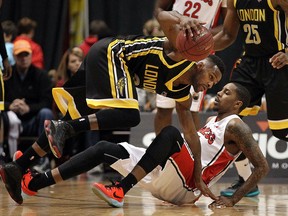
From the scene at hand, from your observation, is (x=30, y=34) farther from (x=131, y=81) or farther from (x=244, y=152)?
(x=244, y=152)

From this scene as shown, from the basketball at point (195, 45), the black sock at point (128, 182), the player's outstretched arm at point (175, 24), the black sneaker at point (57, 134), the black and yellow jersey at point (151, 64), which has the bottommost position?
the black sock at point (128, 182)

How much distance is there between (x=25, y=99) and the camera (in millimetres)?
9945

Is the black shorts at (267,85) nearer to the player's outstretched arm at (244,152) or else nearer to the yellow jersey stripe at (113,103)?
the player's outstretched arm at (244,152)

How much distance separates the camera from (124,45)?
6.28 metres

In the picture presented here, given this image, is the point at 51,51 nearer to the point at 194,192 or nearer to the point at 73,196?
the point at 73,196

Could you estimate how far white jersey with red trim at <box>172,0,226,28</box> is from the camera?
815cm

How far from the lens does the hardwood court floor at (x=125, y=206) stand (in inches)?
220

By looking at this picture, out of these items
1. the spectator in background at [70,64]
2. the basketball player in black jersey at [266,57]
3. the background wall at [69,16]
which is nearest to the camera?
the basketball player in black jersey at [266,57]

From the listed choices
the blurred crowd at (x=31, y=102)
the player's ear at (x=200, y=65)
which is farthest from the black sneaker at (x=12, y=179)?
the blurred crowd at (x=31, y=102)

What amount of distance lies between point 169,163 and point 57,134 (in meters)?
0.86

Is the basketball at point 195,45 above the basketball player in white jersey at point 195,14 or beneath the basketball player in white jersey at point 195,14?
above

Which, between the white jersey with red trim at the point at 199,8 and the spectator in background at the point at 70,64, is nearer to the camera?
the white jersey with red trim at the point at 199,8

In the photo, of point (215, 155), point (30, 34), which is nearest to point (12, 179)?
point (215, 155)

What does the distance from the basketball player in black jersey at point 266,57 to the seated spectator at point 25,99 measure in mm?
3439
